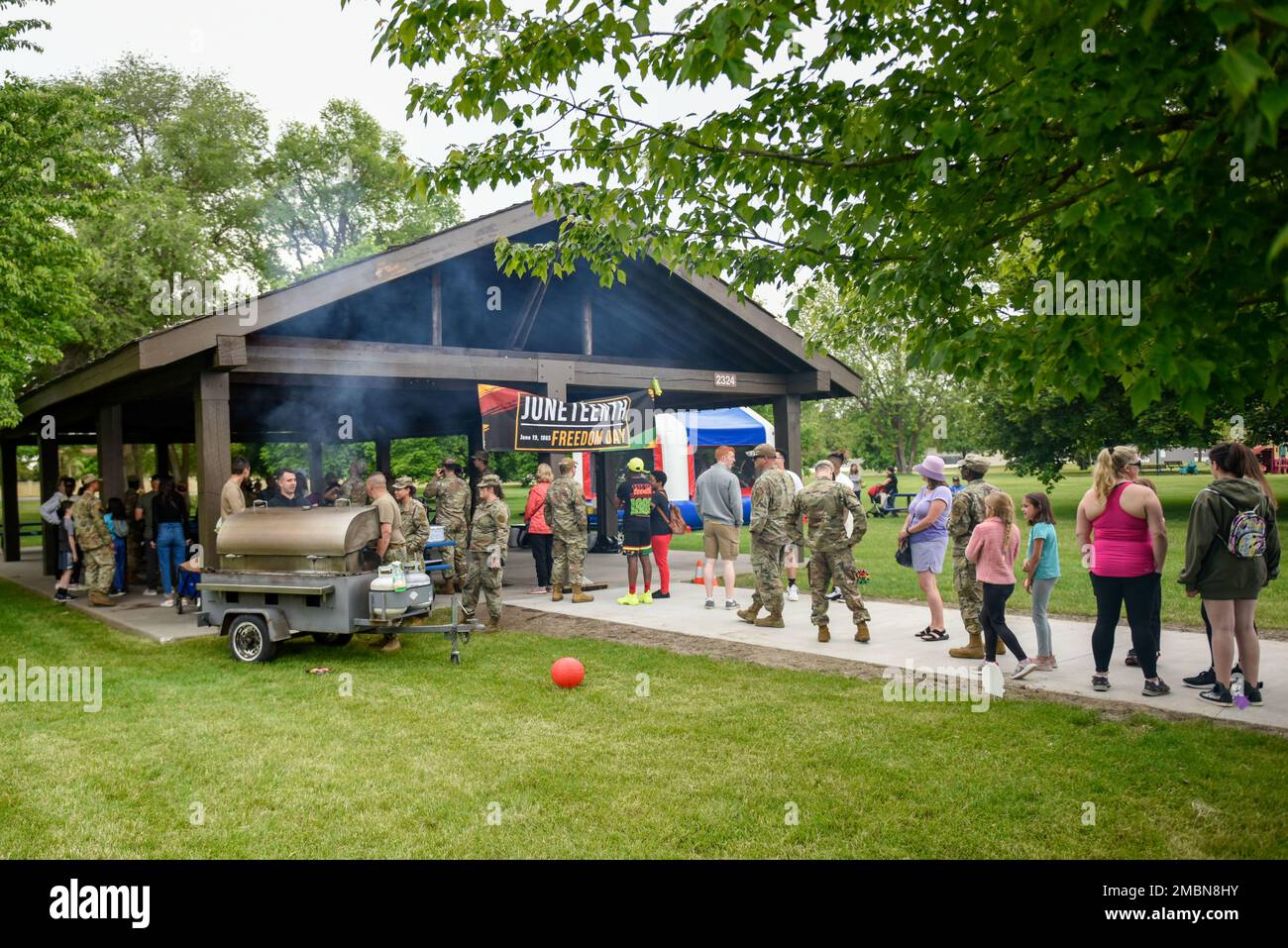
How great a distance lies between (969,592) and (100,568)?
1197 cm

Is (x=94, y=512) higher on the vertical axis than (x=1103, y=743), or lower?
higher

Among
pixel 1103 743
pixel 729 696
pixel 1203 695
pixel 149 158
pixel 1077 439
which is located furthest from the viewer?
pixel 149 158

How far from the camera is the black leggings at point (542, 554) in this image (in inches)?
514

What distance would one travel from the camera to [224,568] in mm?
8961

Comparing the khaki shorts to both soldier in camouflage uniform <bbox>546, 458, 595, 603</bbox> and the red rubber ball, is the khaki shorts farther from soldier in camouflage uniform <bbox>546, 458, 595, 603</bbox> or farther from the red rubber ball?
the red rubber ball

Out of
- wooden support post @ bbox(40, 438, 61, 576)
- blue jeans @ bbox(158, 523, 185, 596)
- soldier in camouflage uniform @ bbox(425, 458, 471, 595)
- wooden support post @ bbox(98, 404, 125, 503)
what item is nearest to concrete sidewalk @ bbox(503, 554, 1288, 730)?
soldier in camouflage uniform @ bbox(425, 458, 471, 595)

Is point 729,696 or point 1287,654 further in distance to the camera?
point 1287,654

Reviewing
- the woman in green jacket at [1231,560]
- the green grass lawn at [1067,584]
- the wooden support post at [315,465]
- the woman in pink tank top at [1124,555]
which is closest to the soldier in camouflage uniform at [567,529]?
the green grass lawn at [1067,584]

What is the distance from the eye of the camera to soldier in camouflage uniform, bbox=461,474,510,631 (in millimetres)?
10414

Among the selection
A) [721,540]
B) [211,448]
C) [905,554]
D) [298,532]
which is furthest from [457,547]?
[905,554]

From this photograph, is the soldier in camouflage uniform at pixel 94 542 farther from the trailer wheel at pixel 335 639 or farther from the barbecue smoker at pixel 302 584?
the trailer wheel at pixel 335 639

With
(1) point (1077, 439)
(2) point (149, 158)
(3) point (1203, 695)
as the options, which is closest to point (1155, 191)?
(3) point (1203, 695)

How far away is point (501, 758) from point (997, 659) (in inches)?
188
